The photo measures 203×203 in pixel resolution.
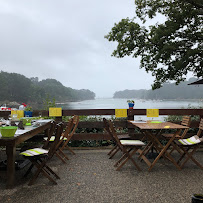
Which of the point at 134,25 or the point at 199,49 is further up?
the point at 134,25

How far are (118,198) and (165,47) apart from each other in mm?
11711

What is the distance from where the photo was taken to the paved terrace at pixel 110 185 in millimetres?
2809

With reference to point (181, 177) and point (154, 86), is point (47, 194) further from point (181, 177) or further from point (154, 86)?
point (154, 86)

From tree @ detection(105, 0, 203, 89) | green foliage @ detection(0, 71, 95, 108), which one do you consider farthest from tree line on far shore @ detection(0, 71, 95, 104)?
tree @ detection(105, 0, 203, 89)

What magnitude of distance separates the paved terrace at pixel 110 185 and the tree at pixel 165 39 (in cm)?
1058

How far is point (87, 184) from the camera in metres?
3.29

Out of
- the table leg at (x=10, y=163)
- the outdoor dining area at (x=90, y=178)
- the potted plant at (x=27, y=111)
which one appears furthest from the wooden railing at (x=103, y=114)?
the table leg at (x=10, y=163)

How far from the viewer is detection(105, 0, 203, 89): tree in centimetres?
1341

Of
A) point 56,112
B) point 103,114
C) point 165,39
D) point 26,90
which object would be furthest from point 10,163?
point 26,90

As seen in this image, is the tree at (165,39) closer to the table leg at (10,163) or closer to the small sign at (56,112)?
the small sign at (56,112)

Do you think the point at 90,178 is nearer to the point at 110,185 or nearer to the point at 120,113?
the point at 110,185

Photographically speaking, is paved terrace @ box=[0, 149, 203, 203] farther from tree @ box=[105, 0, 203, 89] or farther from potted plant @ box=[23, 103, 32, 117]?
tree @ box=[105, 0, 203, 89]

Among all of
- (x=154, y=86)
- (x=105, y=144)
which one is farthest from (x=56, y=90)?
(x=105, y=144)

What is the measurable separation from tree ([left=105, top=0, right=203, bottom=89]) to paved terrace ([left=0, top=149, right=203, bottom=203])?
10580mm
